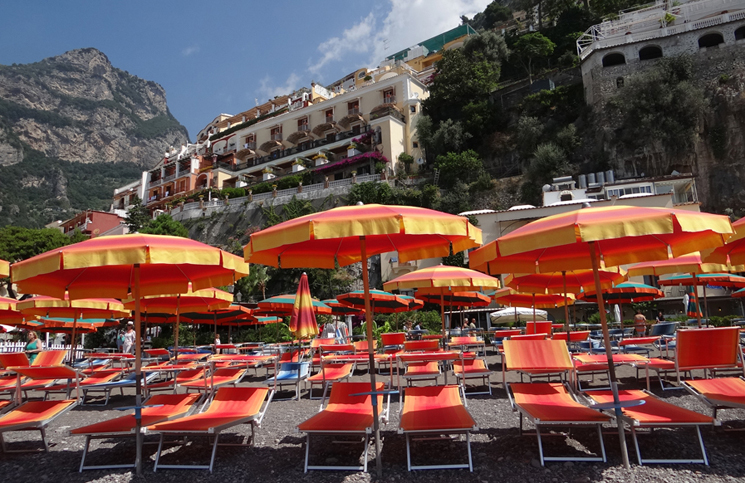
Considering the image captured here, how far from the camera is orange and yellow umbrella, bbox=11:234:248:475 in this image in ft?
13.4

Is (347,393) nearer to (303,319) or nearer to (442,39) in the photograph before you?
(303,319)

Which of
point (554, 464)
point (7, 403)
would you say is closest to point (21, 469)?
point (7, 403)

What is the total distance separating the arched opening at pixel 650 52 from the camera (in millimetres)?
35094

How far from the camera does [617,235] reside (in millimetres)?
3760

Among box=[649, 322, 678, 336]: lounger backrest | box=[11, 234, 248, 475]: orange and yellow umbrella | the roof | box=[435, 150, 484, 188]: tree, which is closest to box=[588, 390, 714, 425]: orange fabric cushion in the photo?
box=[11, 234, 248, 475]: orange and yellow umbrella

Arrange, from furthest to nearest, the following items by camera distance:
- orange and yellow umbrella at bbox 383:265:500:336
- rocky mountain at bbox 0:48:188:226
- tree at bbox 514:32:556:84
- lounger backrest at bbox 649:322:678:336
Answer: rocky mountain at bbox 0:48:188:226, tree at bbox 514:32:556:84, lounger backrest at bbox 649:322:678:336, orange and yellow umbrella at bbox 383:265:500:336

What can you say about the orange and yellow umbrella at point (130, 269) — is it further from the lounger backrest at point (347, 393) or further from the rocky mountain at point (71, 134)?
the rocky mountain at point (71, 134)

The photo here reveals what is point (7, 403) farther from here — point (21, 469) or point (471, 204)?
point (471, 204)

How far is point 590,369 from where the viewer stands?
6352mm

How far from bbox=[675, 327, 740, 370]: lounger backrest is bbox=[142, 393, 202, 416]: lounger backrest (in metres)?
5.52

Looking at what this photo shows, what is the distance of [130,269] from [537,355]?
5094 mm

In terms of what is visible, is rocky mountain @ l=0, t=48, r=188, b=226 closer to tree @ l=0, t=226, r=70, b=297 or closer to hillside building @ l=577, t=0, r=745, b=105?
tree @ l=0, t=226, r=70, b=297

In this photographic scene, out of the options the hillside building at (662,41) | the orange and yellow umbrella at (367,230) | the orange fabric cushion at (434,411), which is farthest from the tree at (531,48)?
the orange fabric cushion at (434,411)

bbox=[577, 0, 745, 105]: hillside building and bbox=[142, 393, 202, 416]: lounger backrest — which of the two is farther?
bbox=[577, 0, 745, 105]: hillside building
